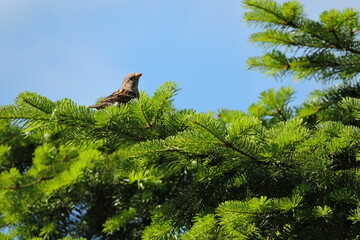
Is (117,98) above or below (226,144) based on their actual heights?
above

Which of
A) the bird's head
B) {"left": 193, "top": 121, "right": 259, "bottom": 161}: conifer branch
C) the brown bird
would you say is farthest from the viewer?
the bird's head

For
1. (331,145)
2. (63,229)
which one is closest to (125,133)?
(331,145)

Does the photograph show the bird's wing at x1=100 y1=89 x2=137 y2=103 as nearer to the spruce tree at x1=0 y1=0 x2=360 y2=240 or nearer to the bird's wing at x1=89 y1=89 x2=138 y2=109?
the bird's wing at x1=89 y1=89 x2=138 y2=109

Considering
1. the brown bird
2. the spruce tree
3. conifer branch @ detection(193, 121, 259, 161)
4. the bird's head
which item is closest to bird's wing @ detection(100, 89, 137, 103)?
the brown bird

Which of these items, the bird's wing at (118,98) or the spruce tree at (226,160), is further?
the bird's wing at (118,98)

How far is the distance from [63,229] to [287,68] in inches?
93.7

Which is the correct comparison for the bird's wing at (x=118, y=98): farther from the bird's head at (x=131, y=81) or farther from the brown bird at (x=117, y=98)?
the bird's head at (x=131, y=81)

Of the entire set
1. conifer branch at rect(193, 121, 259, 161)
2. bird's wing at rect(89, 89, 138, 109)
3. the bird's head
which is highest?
the bird's head

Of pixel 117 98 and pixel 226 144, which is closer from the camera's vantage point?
pixel 226 144

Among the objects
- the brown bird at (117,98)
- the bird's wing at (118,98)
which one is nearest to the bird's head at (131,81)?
the brown bird at (117,98)

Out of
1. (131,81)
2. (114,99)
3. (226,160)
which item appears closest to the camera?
(226,160)

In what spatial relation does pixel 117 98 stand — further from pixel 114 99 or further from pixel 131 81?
pixel 131 81

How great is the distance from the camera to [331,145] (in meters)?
1.77

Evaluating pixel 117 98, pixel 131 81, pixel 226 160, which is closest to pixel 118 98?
pixel 117 98
